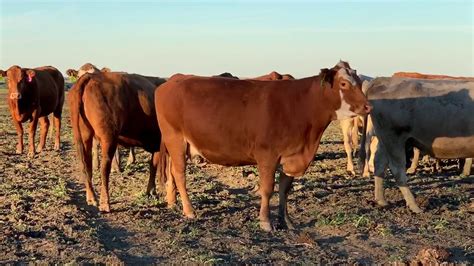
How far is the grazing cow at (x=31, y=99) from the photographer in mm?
15820

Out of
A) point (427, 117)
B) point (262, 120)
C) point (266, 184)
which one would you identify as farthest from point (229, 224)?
point (427, 117)

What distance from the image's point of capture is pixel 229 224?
26.4 feet

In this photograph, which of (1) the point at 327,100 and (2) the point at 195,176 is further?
(2) the point at 195,176

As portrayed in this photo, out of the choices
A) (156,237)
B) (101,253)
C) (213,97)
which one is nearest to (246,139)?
(213,97)

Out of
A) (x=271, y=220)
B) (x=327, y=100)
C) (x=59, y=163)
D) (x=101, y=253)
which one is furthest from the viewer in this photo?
(x=59, y=163)

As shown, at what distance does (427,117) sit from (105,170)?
4457 millimetres

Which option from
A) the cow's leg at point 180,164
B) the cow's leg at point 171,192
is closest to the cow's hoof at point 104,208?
the cow's leg at point 171,192

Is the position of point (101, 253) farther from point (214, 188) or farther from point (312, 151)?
point (214, 188)

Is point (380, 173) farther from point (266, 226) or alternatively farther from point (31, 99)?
point (31, 99)

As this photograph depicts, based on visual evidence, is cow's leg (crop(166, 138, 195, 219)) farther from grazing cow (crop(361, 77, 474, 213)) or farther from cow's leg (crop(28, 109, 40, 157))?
cow's leg (crop(28, 109, 40, 157))

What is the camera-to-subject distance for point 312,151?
7832 mm

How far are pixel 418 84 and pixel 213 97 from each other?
310 cm

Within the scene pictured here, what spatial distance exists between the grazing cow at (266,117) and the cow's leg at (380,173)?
6.02 ft

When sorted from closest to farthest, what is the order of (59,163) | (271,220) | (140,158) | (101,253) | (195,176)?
(101,253) < (271,220) < (195,176) < (59,163) < (140,158)
